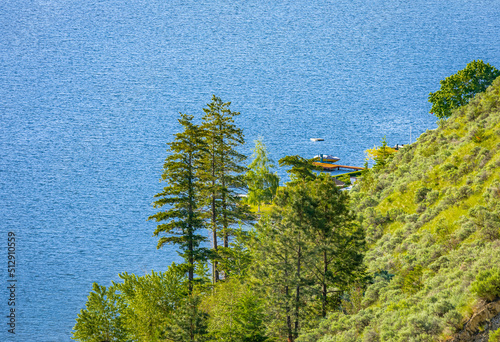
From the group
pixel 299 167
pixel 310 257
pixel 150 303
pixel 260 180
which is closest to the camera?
pixel 310 257

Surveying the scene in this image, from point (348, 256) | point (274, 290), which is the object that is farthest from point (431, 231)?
point (274, 290)

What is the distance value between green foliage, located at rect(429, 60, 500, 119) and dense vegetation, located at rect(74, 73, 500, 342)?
12285 mm

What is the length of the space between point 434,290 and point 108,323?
25.6 m

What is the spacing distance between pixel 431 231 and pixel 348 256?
4733 mm

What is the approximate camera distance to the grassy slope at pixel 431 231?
19438 mm

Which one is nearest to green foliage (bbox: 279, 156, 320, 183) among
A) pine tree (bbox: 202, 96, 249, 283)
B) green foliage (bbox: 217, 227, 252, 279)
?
pine tree (bbox: 202, 96, 249, 283)

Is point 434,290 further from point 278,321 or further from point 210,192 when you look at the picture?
point 210,192

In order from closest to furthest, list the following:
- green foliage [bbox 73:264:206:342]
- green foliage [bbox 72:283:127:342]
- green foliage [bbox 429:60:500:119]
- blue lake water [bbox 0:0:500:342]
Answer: green foliage [bbox 73:264:206:342]
green foliage [bbox 72:283:127:342]
green foliage [bbox 429:60:500:119]
blue lake water [bbox 0:0:500:342]

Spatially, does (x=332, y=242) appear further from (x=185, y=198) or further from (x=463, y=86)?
(x=463, y=86)

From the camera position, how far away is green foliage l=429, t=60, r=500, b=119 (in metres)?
57.2

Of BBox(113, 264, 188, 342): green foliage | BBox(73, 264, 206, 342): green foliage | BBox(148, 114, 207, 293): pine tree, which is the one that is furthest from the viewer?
BBox(148, 114, 207, 293): pine tree

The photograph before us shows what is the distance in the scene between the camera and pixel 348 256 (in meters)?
29.2

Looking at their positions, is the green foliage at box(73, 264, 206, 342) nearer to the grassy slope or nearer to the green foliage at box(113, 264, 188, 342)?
the green foliage at box(113, 264, 188, 342)

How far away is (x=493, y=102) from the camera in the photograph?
132ft
